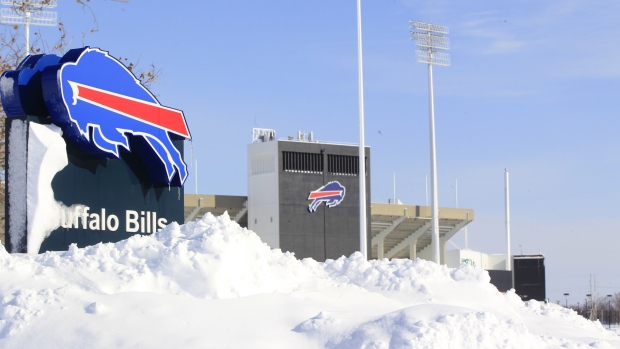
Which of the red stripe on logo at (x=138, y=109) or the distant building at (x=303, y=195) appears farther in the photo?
the distant building at (x=303, y=195)

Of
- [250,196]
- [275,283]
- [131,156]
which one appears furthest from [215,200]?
[275,283]

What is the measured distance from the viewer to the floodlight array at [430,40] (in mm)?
52656

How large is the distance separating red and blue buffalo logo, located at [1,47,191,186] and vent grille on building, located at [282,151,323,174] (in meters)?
35.4

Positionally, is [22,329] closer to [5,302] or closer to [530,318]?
[5,302]

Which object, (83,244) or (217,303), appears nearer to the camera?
(217,303)

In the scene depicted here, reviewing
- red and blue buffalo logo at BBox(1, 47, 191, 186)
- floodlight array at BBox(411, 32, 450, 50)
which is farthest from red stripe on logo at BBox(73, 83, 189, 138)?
floodlight array at BBox(411, 32, 450, 50)

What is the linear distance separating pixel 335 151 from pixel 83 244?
3942cm

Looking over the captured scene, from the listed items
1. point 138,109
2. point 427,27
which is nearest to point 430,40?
point 427,27

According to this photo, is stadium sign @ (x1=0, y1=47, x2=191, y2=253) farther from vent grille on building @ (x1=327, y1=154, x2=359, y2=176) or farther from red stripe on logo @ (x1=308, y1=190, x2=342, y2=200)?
vent grille on building @ (x1=327, y1=154, x2=359, y2=176)

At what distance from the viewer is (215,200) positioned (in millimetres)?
56062

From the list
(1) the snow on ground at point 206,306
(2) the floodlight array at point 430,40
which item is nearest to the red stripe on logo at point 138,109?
(1) the snow on ground at point 206,306

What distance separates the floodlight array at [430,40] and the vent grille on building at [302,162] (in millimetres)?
8455

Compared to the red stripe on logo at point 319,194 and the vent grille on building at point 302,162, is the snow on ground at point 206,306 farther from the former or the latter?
the red stripe on logo at point 319,194

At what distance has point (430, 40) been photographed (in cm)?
5291
